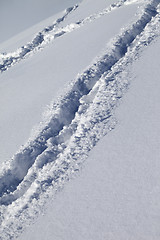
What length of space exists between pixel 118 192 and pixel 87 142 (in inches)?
24.1

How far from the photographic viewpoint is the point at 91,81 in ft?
9.83

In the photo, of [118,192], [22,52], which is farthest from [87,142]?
[22,52]

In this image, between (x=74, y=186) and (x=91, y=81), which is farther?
(x=91, y=81)

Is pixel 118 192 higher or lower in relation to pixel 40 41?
lower

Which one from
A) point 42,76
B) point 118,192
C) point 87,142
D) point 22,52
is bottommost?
point 118,192

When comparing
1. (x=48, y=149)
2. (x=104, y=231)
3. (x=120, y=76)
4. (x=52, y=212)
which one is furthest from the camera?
(x=120, y=76)

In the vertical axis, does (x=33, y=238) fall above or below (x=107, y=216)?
above

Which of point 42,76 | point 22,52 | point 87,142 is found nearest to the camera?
point 87,142

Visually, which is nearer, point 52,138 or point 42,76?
point 52,138

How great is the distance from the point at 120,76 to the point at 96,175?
1267 mm

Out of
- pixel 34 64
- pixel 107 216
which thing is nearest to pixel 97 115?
pixel 107 216

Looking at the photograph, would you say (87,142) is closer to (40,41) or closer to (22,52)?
(22,52)

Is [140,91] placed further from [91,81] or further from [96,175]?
[96,175]

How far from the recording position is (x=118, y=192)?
1592mm
